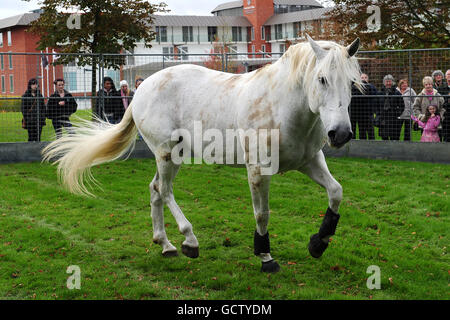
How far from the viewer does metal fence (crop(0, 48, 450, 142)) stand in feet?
37.6

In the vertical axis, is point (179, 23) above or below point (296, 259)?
above

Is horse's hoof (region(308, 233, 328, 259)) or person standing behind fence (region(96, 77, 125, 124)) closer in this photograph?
horse's hoof (region(308, 233, 328, 259))

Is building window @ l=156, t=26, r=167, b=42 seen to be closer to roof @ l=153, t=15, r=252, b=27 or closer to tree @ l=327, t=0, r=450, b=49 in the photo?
roof @ l=153, t=15, r=252, b=27

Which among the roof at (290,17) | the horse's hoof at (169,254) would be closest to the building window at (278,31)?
the roof at (290,17)

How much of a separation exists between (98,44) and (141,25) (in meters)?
1.70

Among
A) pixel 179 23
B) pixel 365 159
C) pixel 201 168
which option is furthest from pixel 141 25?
pixel 179 23

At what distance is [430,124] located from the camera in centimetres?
1093

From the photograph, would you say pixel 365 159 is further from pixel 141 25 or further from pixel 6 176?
pixel 141 25

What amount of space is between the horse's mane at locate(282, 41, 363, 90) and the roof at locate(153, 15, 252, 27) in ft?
212

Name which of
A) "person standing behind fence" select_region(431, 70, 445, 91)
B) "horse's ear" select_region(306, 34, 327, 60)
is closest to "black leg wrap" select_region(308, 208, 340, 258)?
"horse's ear" select_region(306, 34, 327, 60)

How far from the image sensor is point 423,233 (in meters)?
5.95

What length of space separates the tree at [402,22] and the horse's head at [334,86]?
561 inches

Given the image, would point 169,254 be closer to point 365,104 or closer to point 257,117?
point 257,117
